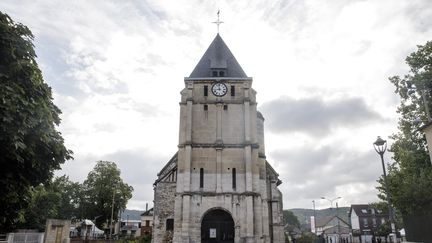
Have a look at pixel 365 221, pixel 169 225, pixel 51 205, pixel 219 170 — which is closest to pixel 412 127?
pixel 219 170

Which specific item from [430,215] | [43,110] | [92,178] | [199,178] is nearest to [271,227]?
[199,178]

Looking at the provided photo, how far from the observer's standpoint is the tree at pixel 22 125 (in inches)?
511

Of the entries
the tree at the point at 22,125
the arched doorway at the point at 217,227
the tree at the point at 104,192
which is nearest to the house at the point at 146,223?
the tree at the point at 104,192

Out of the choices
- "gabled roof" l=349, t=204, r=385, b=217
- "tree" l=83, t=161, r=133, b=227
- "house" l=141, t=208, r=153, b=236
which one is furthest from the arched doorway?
"gabled roof" l=349, t=204, r=385, b=217

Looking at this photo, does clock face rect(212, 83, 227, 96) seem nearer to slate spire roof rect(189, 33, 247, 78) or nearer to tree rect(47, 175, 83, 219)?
slate spire roof rect(189, 33, 247, 78)

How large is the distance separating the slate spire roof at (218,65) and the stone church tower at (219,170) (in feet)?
0.35

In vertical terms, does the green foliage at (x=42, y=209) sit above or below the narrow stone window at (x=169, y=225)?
above

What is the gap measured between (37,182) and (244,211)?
63.6 ft

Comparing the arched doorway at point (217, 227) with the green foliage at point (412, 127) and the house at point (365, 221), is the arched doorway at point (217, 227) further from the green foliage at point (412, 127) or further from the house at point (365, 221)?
the house at point (365, 221)

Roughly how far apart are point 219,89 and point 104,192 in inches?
1275

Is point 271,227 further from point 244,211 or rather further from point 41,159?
point 41,159

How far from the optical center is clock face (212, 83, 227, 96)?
36.3 meters

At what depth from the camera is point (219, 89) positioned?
36.5 meters

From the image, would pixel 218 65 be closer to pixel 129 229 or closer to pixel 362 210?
pixel 362 210
